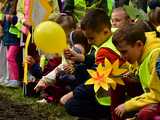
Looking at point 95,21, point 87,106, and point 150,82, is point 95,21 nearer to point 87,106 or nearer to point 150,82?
point 87,106

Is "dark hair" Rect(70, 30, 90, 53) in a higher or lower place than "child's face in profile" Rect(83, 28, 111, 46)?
lower

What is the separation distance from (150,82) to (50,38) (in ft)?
3.84

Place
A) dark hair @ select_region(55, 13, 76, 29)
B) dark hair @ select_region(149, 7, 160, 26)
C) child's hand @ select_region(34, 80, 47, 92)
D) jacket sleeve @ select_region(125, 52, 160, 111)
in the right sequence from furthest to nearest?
child's hand @ select_region(34, 80, 47, 92) → dark hair @ select_region(55, 13, 76, 29) → dark hair @ select_region(149, 7, 160, 26) → jacket sleeve @ select_region(125, 52, 160, 111)

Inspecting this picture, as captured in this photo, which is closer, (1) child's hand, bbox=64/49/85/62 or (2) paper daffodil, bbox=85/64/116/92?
(2) paper daffodil, bbox=85/64/116/92

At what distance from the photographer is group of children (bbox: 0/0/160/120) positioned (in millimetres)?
4680

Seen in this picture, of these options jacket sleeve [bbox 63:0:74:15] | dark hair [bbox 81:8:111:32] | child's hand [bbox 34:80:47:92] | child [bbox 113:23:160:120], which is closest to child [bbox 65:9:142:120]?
dark hair [bbox 81:8:111:32]

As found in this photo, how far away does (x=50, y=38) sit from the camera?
5211mm

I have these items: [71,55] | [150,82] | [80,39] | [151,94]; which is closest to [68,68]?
[80,39]

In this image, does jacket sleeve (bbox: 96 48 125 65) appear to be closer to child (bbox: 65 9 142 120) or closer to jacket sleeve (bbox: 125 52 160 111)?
child (bbox: 65 9 142 120)

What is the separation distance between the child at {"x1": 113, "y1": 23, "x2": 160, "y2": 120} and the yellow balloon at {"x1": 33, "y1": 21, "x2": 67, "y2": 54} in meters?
0.58

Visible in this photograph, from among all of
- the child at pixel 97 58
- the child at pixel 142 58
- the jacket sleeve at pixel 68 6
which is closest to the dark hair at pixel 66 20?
the child at pixel 97 58

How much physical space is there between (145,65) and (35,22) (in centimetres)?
244

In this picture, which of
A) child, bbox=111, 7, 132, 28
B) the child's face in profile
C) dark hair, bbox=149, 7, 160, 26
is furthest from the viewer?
dark hair, bbox=149, 7, 160, 26

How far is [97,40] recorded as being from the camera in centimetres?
554
